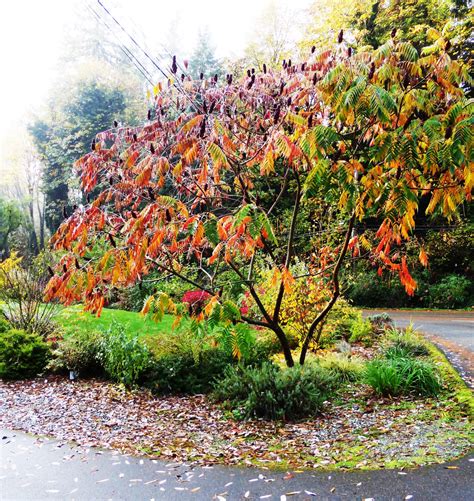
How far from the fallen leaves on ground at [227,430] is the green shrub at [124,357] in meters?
0.21

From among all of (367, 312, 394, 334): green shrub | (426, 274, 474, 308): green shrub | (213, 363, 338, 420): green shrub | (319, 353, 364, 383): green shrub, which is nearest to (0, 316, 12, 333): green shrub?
(213, 363, 338, 420): green shrub

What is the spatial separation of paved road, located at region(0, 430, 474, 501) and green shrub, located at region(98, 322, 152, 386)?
202 centimetres

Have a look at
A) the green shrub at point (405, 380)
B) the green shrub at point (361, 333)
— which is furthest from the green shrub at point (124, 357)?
the green shrub at point (361, 333)

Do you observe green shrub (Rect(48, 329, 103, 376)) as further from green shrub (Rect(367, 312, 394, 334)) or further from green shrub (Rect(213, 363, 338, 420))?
green shrub (Rect(367, 312, 394, 334))

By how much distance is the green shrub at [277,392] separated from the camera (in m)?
4.55

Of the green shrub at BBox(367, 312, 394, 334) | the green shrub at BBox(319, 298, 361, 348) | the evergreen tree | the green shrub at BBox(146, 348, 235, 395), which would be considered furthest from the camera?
the evergreen tree

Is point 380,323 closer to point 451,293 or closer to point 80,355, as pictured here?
point 80,355

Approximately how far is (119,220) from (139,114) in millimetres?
18215

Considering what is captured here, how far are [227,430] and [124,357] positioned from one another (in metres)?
2.07

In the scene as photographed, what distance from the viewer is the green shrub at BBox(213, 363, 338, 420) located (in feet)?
14.9

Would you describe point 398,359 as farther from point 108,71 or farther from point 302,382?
point 108,71

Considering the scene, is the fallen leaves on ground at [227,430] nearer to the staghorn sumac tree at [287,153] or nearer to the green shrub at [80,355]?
the green shrub at [80,355]

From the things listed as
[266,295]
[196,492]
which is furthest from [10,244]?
[196,492]

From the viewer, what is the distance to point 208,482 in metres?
3.23
